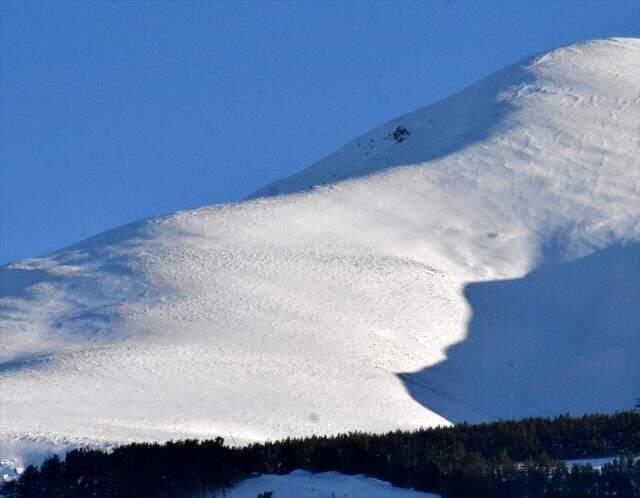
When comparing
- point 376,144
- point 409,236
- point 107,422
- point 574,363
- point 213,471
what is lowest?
point 213,471

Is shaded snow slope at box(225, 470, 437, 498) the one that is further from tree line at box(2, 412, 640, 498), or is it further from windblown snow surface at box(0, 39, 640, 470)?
windblown snow surface at box(0, 39, 640, 470)

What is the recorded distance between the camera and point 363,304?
49562 millimetres

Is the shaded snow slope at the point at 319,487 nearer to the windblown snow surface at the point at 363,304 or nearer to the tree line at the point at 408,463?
the tree line at the point at 408,463

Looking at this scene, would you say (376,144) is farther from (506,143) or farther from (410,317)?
(410,317)

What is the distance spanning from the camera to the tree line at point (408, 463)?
61.3 feet

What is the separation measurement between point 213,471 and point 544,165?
49.2 m

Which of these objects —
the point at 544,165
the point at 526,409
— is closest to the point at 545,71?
the point at 544,165

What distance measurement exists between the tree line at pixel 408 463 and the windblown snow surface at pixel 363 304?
18.2ft

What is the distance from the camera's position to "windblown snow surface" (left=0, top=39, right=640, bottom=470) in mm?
36406

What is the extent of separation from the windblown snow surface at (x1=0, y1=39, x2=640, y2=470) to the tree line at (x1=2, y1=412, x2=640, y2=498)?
5.55 meters

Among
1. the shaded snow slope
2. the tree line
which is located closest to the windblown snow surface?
the tree line

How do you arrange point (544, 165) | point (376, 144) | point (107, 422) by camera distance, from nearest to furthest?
point (107, 422), point (544, 165), point (376, 144)

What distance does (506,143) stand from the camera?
235 ft

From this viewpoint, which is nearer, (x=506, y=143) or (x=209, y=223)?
(x=209, y=223)
